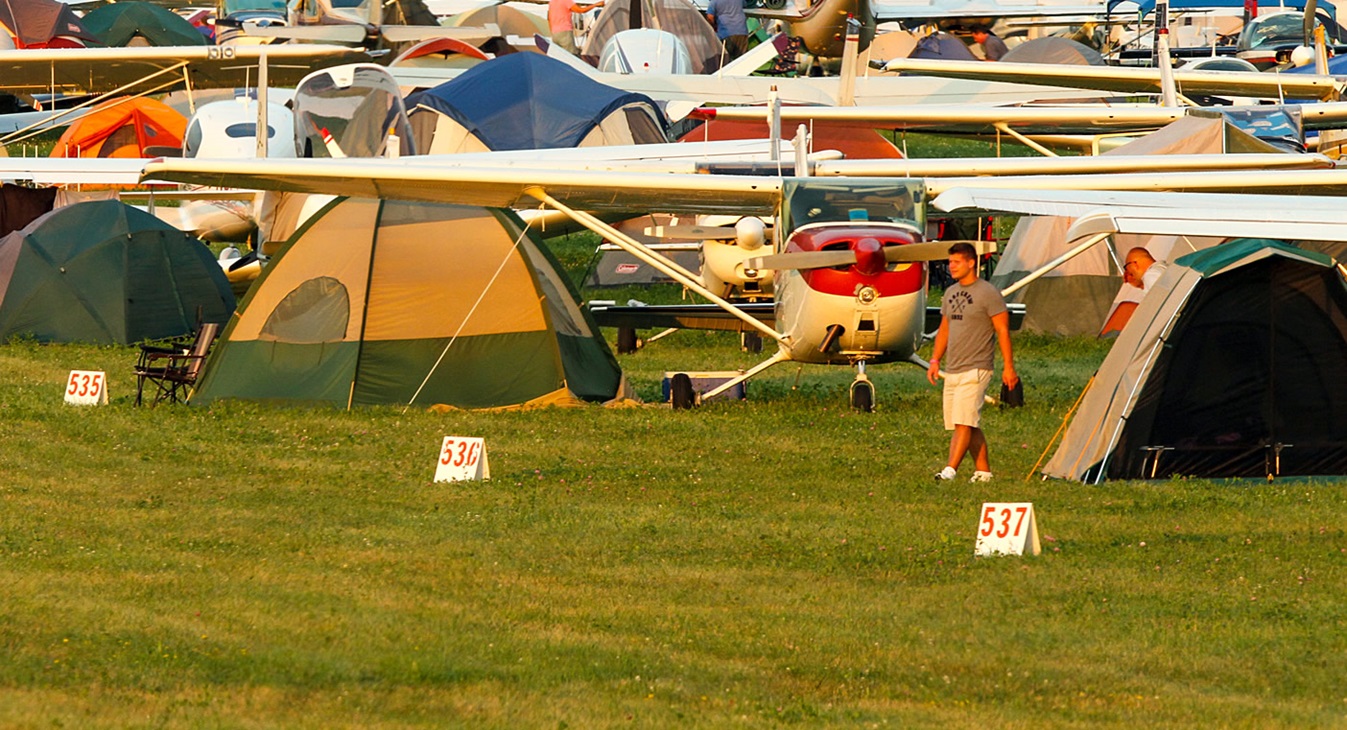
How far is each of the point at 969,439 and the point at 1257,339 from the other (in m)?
1.94

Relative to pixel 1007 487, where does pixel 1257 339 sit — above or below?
above

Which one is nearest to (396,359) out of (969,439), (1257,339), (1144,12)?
(969,439)

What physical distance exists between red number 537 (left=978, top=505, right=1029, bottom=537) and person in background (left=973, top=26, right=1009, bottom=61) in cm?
4242

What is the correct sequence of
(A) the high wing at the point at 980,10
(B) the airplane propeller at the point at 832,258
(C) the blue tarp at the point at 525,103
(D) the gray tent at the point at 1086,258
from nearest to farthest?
(B) the airplane propeller at the point at 832,258, (D) the gray tent at the point at 1086,258, (C) the blue tarp at the point at 525,103, (A) the high wing at the point at 980,10

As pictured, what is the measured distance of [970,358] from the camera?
37.1 ft

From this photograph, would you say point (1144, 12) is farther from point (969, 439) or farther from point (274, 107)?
point (969, 439)

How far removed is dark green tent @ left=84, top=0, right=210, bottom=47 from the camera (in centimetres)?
5322

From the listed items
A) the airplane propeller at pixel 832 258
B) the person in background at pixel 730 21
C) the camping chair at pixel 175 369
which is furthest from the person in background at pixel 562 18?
the airplane propeller at pixel 832 258

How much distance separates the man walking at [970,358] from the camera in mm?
11242

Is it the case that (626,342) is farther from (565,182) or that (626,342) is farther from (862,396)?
(862,396)

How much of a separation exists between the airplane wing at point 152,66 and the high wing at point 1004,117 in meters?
8.80

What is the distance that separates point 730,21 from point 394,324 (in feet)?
133

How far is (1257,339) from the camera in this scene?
1132cm

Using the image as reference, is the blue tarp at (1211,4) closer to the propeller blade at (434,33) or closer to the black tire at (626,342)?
the propeller blade at (434,33)
